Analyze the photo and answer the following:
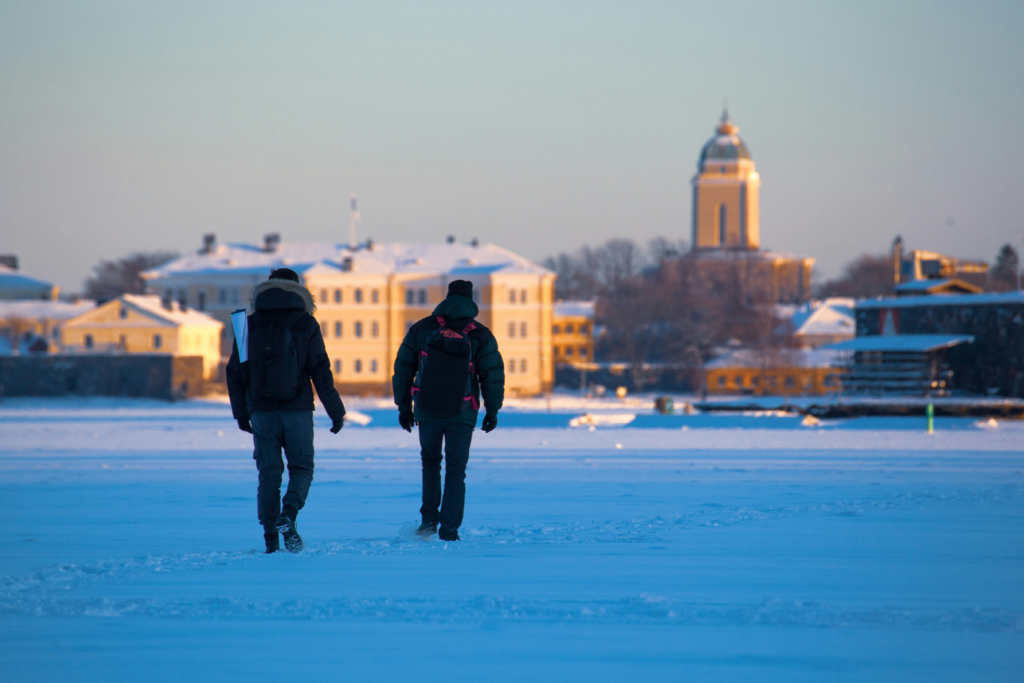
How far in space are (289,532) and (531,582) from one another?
163cm

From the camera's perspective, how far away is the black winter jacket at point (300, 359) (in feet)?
22.8

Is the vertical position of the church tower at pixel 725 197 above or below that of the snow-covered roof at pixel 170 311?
above

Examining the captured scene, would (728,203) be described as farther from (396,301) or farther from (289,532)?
(289,532)

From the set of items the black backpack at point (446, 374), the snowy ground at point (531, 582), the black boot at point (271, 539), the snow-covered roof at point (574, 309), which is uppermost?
the snow-covered roof at point (574, 309)

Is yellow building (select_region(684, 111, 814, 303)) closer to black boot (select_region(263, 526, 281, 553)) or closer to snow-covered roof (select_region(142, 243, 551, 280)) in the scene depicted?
snow-covered roof (select_region(142, 243, 551, 280))

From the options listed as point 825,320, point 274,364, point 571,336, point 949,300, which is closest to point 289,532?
point 274,364

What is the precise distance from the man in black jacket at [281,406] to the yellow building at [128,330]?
67.4m

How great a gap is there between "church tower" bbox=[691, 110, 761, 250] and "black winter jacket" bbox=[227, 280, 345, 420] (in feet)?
415

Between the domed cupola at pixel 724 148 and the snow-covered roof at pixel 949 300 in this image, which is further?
the domed cupola at pixel 724 148

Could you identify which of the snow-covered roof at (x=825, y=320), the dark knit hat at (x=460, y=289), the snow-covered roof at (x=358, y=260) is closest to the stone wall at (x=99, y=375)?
the snow-covered roof at (x=358, y=260)

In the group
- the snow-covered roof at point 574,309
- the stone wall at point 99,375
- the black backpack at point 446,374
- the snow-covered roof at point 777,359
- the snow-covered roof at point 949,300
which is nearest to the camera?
the black backpack at point 446,374

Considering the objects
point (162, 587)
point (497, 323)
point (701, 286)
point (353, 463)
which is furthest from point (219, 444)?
point (701, 286)

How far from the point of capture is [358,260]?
8219cm

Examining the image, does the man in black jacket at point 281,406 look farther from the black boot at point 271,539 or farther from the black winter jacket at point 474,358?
the black winter jacket at point 474,358
